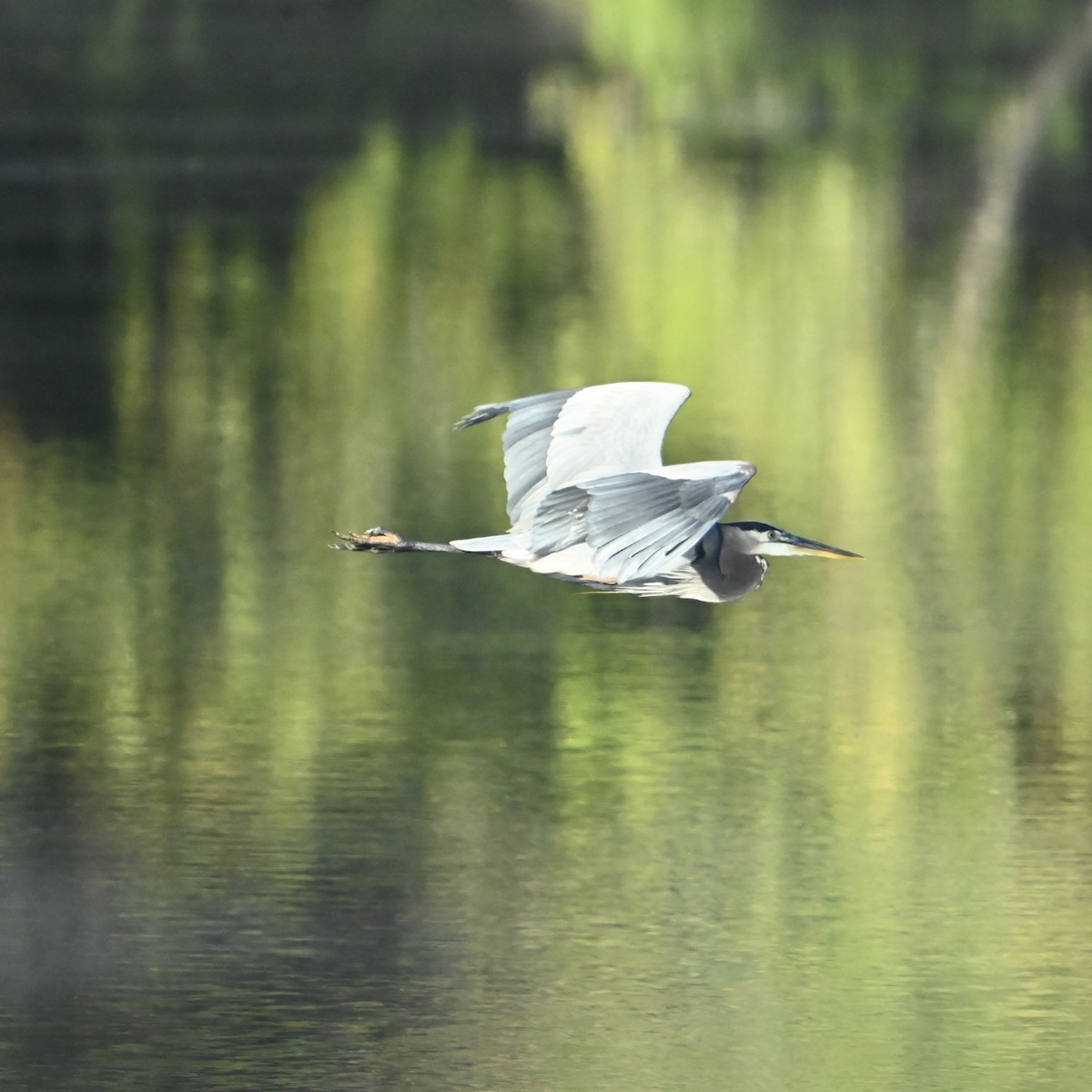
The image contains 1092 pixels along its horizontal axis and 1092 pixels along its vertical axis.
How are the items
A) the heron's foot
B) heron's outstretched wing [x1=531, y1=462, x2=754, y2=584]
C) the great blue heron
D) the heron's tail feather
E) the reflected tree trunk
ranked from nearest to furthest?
heron's outstretched wing [x1=531, y1=462, x2=754, y2=584]
the great blue heron
the heron's tail feather
the heron's foot
the reflected tree trunk

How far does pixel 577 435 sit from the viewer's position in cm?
1121

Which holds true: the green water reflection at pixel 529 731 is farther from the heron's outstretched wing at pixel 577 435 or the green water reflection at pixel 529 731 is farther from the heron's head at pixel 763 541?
the heron's outstretched wing at pixel 577 435

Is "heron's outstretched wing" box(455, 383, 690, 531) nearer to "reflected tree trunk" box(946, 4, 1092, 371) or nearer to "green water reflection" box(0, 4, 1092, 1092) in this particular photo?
"green water reflection" box(0, 4, 1092, 1092)

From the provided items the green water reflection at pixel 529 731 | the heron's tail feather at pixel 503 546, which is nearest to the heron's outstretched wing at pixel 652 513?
the heron's tail feather at pixel 503 546

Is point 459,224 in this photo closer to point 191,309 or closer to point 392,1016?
point 191,309

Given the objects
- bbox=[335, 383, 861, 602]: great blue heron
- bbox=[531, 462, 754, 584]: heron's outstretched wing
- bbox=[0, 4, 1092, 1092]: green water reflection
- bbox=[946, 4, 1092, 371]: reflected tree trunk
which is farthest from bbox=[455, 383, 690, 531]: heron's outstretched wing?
bbox=[946, 4, 1092, 371]: reflected tree trunk

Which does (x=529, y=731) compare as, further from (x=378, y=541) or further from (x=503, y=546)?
(x=503, y=546)

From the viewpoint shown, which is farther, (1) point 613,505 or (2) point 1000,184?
(2) point 1000,184

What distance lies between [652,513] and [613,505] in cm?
19

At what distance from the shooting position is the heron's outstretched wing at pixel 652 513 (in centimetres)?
989

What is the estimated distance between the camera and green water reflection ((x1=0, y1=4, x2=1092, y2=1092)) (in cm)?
1373

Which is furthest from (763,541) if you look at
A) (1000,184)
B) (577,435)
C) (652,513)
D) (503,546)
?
(1000,184)

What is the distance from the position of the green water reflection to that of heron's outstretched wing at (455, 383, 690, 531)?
307cm

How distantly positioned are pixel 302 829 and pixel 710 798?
210 centimetres
